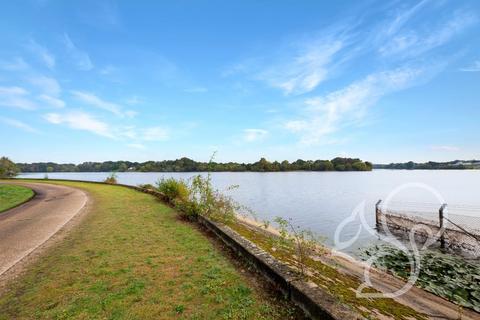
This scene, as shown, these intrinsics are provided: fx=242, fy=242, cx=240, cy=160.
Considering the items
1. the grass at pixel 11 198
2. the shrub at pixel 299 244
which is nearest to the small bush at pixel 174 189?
the shrub at pixel 299 244

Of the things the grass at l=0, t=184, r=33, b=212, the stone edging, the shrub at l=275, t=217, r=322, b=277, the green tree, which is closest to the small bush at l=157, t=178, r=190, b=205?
the stone edging

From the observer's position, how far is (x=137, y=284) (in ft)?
14.7

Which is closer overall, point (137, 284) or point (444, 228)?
point (137, 284)

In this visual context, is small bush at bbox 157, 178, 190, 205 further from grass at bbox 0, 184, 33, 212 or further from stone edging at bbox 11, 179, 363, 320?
grass at bbox 0, 184, 33, 212

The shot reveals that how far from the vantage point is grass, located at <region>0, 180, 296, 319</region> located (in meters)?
3.64

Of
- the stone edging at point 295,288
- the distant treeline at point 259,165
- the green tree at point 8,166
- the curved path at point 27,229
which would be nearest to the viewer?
the stone edging at point 295,288

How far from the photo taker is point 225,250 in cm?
658

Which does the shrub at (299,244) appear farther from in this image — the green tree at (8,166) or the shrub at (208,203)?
the green tree at (8,166)

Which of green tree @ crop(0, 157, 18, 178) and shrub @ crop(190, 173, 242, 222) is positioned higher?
green tree @ crop(0, 157, 18, 178)

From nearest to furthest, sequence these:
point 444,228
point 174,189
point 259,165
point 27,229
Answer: point 27,229, point 444,228, point 174,189, point 259,165

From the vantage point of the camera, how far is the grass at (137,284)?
12.0 feet

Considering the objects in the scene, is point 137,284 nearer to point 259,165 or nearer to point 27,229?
point 27,229

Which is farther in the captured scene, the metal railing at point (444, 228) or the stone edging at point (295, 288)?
the metal railing at point (444, 228)

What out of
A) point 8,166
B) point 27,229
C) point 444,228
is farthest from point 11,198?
point 8,166
